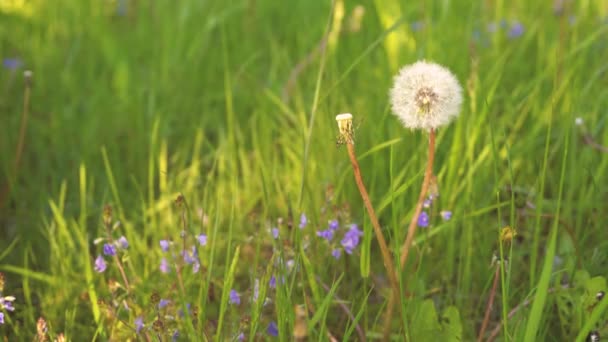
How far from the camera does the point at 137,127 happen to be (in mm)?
2658

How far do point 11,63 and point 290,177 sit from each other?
4.70ft

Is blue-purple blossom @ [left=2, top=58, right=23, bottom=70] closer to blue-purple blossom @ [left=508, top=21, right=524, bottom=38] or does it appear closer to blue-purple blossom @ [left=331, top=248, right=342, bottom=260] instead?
blue-purple blossom @ [left=331, top=248, right=342, bottom=260]

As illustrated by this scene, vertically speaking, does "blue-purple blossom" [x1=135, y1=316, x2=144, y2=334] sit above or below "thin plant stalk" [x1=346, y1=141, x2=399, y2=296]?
below

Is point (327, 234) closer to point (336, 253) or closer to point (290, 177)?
point (336, 253)

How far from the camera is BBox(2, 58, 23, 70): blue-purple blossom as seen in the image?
2923 millimetres

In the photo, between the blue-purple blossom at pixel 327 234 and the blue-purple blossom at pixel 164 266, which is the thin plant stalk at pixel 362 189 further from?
the blue-purple blossom at pixel 164 266

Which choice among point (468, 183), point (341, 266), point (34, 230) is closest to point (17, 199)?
point (34, 230)

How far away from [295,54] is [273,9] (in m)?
0.46

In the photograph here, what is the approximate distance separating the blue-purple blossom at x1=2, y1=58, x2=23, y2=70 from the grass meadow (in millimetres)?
24

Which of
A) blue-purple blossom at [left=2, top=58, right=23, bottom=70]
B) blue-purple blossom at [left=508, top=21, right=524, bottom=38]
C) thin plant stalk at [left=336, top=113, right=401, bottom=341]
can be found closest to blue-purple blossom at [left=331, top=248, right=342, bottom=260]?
thin plant stalk at [left=336, top=113, right=401, bottom=341]

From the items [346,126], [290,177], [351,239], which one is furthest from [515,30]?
[346,126]

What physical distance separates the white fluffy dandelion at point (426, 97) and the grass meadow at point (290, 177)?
0.38 ft

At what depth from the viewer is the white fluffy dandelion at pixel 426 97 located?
1295 mm

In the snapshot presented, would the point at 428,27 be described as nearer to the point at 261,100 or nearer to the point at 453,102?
the point at 261,100
